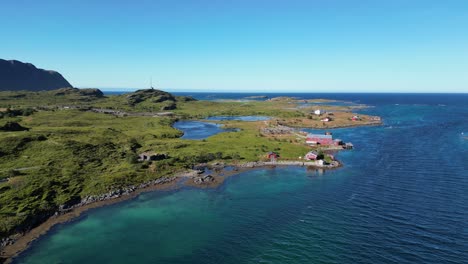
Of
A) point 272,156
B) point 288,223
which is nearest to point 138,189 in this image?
point 288,223

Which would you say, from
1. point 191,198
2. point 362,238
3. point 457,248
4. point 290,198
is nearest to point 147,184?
point 191,198

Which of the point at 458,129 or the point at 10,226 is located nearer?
the point at 10,226

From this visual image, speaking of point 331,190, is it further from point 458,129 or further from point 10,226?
point 458,129

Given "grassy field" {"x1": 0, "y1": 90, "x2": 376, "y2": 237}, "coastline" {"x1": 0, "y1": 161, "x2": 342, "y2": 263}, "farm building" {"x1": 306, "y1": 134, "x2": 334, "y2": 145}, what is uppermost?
"farm building" {"x1": 306, "y1": 134, "x2": 334, "y2": 145}

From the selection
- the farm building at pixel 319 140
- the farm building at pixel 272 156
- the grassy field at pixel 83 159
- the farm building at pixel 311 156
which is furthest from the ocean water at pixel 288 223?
the farm building at pixel 319 140

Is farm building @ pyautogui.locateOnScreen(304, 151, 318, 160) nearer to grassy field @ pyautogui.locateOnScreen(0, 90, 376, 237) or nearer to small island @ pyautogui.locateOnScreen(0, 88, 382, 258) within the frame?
small island @ pyautogui.locateOnScreen(0, 88, 382, 258)

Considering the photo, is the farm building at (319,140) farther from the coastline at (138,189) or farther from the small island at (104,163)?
the coastline at (138,189)

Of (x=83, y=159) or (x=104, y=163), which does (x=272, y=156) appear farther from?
(x=83, y=159)

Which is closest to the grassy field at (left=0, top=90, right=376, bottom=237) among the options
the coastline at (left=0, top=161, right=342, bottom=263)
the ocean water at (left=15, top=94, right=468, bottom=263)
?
the coastline at (left=0, top=161, right=342, bottom=263)
